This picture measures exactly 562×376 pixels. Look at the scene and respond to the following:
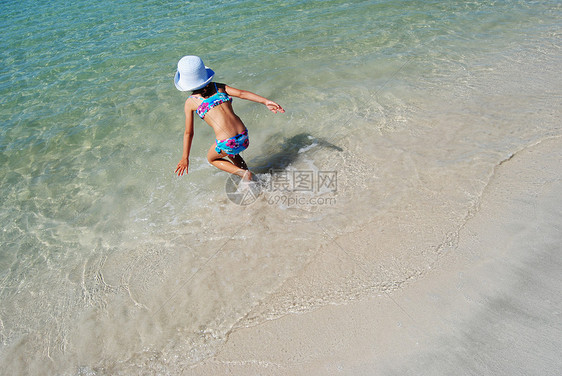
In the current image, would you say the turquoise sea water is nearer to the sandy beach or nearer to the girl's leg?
the sandy beach

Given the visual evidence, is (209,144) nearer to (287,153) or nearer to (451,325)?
(287,153)

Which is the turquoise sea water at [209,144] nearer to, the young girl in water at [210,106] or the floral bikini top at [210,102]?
the young girl in water at [210,106]

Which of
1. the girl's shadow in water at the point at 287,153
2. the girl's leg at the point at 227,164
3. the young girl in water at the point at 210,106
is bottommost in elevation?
the girl's shadow in water at the point at 287,153

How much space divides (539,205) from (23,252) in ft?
17.0

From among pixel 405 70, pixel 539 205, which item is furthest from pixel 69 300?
pixel 405 70

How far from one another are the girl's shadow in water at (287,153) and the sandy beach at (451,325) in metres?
2.18

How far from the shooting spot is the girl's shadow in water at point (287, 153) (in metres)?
4.67

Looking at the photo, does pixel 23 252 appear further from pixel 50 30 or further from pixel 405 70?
pixel 50 30

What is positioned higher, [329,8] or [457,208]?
[329,8]

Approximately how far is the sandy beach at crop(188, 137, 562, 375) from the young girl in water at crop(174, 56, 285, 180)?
190 cm

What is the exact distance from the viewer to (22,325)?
324 cm

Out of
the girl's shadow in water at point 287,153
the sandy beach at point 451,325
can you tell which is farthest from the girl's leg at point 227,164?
the sandy beach at point 451,325

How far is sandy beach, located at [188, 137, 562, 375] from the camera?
93.3 inches

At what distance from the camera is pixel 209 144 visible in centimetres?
522
